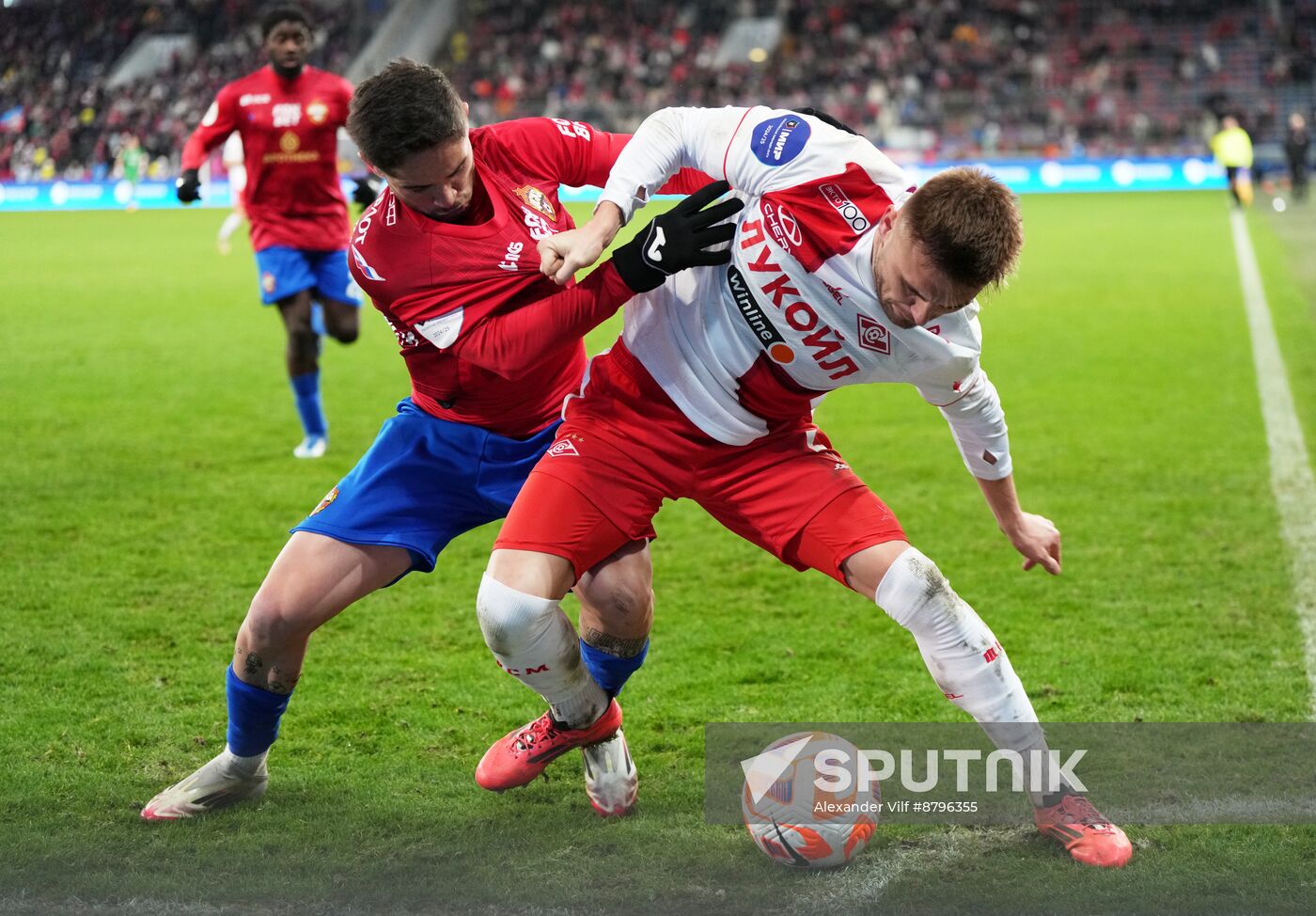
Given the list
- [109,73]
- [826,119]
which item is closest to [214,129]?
[826,119]

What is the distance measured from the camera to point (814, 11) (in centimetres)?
3975

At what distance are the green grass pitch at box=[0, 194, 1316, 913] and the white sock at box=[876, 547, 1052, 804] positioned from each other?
1.08 feet

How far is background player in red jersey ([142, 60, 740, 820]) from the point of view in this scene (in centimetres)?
318


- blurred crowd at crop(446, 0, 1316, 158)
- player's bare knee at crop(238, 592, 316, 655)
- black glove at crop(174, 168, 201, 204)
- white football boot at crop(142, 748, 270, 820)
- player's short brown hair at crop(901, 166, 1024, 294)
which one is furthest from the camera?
blurred crowd at crop(446, 0, 1316, 158)

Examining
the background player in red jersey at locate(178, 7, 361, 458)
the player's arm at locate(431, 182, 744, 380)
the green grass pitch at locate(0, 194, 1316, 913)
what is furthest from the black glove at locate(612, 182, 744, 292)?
the background player in red jersey at locate(178, 7, 361, 458)

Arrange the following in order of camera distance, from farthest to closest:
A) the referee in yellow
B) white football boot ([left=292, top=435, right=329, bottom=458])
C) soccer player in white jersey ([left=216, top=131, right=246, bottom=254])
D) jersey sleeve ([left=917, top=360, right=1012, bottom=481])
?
the referee in yellow < soccer player in white jersey ([left=216, top=131, right=246, bottom=254]) < white football boot ([left=292, top=435, right=329, bottom=458]) < jersey sleeve ([left=917, top=360, right=1012, bottom=481])

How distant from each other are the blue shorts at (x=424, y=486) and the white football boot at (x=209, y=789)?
623 mm

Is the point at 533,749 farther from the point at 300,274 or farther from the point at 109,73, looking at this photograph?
the point at 109,73

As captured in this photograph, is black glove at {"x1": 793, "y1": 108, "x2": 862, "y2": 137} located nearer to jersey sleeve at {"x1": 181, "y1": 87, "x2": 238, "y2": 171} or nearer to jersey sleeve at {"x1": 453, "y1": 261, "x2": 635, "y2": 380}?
jersey sleeve at {"x1": 453, "y1": 261, "x2": 635, "y2": 380}

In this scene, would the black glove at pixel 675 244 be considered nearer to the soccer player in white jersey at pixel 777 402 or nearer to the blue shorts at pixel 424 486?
the soccer player in white jersey at pixel 777 402

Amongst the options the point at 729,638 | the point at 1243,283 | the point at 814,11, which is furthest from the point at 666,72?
the point at 729,638

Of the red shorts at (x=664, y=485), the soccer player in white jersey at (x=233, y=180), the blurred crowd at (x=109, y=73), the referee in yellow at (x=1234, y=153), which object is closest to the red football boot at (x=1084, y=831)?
the red shorts at (x=664, y=485)

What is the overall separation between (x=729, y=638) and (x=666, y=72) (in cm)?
3552

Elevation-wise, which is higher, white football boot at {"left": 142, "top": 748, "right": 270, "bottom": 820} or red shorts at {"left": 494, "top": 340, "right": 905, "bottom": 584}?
red shorts at {"left": 494, "top": 340, "right": 905, "bottom": 584}
